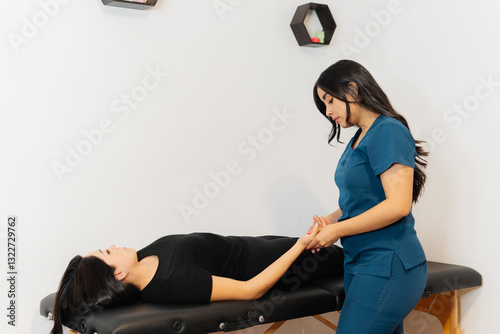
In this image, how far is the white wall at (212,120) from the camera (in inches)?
80.4

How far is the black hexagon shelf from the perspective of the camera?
2645 millimetres

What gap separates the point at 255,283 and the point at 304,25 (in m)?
1.45

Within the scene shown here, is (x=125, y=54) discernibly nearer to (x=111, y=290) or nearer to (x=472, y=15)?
(x=111, y=290)

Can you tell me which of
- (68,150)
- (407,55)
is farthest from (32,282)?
(407,55)

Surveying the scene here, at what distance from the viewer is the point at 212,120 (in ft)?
8.04

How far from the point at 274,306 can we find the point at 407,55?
5.03 feet

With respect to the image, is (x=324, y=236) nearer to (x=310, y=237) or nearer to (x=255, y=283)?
(x=310, y=237)

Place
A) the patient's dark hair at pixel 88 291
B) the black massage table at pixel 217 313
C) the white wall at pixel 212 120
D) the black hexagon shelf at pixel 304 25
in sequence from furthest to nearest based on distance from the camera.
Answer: the black hexagon shelf at pixel 304 25 < the white wall at pixel 212 120 < the patient's dark hair at pixel 88 291 < the black massage table at pixel 217 313

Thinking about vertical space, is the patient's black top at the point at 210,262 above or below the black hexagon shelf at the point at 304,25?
below

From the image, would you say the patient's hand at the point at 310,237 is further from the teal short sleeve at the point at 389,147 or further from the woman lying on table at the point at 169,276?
the teal short sleeve at the point at 389,147

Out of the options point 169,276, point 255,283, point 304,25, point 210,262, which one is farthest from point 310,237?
point 304,25

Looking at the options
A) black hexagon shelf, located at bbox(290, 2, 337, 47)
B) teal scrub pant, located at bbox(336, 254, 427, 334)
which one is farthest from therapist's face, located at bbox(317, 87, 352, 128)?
black hexagon shelf, located at bbox(290, 2, 337, 47)

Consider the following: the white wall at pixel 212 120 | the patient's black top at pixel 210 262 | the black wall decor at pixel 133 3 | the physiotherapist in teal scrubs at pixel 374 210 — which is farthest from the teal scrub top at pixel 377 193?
the black wall decor at pixel 133 3

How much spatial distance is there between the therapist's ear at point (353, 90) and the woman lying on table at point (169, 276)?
44 cm
